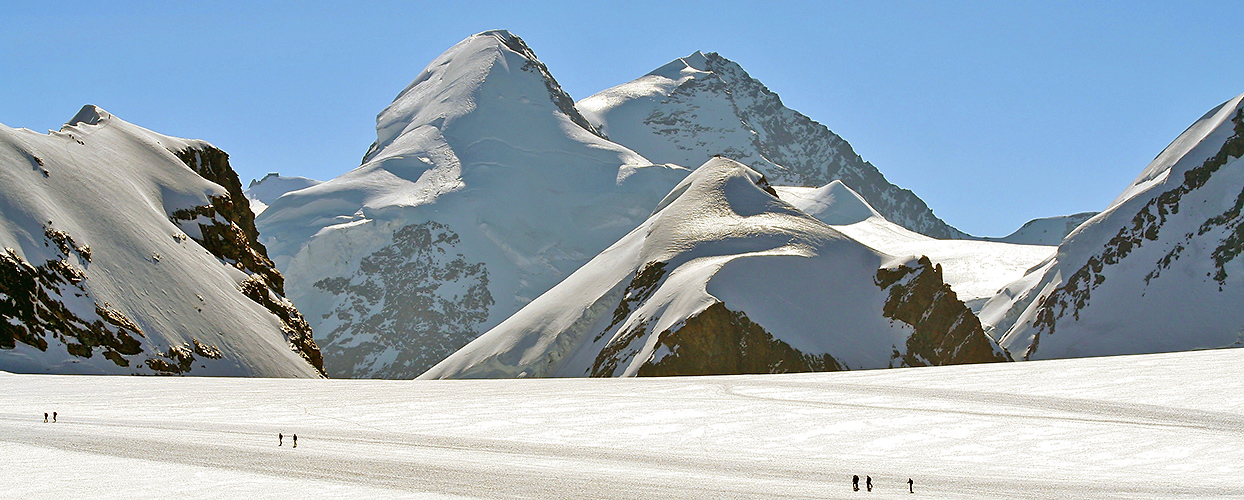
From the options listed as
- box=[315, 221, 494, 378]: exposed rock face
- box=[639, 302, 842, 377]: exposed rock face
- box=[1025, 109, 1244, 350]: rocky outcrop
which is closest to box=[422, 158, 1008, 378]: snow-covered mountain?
box=[639, 302, 842, 377]: exposed rock face

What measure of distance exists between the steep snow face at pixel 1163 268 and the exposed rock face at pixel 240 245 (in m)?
87.8

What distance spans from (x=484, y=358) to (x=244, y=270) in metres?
21.0

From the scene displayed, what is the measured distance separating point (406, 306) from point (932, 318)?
348 feet

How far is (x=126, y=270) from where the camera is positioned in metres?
65.7

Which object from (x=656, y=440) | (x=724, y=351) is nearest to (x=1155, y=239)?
(x=724, y=351)

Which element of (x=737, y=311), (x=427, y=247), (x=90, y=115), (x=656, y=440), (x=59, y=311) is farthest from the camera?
(x=427, y=247)

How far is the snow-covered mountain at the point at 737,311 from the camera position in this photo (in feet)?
248

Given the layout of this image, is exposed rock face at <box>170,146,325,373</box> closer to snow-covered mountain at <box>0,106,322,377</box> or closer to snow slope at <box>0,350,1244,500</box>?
snow-covered mountain at <box>0,106,322,377</box>

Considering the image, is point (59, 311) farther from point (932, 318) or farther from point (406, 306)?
point (406, 306)

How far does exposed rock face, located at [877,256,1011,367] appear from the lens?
83312mm

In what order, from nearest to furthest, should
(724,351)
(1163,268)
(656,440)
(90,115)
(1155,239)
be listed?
(656,440) < (724,351) < (90,115) < (1163,268) < (1155,239)

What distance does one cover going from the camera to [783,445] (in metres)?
27.7

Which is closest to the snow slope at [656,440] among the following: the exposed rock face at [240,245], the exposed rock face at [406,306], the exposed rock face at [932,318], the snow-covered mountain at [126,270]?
the snow-covered mountain at [126,270]

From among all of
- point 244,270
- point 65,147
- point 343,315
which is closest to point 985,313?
point 343,315
